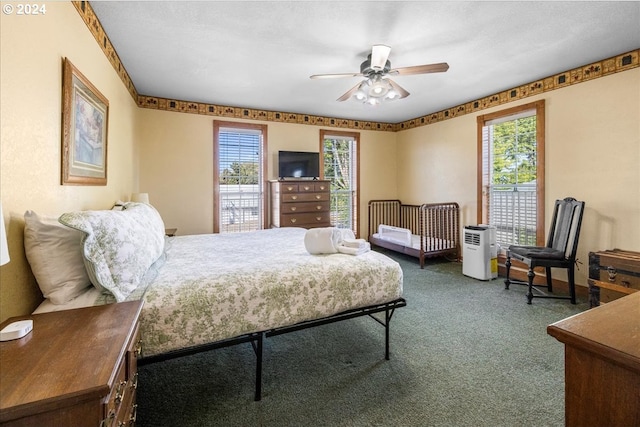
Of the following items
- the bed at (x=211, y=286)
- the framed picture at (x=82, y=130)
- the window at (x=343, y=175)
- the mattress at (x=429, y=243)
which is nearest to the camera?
the bed at (x=211, y=286)

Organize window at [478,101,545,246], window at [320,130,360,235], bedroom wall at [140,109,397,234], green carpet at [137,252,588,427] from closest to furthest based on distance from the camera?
green carpet at [137,252,588,427] → window at [478,101,545,246] → bedroom wall at [140,109,397,234] → window at [320,130,360,235]

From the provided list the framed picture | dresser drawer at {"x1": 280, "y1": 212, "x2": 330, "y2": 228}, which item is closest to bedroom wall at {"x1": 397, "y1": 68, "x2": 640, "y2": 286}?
dresser drawer at {"x1": 280, "y1": 212, "x2": 330, "y2": 228}

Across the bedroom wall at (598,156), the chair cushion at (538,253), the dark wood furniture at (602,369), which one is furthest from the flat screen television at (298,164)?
the dark wood furniture at (602,369)

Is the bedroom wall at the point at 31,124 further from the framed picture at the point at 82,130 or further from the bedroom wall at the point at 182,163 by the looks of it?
the bedroom wall at the point at 182,163

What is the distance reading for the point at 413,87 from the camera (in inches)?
150

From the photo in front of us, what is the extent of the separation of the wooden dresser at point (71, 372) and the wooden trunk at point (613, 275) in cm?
366

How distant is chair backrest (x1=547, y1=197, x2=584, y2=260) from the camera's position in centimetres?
306

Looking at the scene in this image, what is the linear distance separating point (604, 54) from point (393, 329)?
3.46 metres

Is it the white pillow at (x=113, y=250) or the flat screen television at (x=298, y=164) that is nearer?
the white pillow at (x=113, y=250)

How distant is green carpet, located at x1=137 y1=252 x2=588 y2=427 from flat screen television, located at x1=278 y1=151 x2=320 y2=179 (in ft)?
9.50

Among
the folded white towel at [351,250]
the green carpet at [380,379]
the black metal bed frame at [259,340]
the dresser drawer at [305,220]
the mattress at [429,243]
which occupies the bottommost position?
the green carpet at [380,379]

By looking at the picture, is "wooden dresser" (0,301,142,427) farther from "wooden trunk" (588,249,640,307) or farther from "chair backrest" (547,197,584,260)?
"chair backrest" (547,197,584,260)

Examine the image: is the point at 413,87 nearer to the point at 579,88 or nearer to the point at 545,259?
the point at 579,88

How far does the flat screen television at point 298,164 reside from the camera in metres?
4.83
